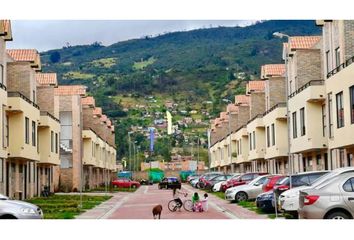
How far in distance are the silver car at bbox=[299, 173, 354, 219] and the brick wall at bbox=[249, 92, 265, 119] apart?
51.3m

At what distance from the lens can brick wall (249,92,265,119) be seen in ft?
228

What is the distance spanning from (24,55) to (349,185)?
3644 cm

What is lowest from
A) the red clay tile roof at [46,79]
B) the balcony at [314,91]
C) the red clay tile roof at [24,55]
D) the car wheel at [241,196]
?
the car wheel at [241,196]

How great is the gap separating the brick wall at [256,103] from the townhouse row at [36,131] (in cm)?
1667

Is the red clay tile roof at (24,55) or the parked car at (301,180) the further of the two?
the red clay tile roof at (24,55)

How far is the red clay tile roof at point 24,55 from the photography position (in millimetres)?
50312

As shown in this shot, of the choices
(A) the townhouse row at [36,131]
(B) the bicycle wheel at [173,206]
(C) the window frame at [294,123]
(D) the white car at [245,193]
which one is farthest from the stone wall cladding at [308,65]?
(B) the bicycle wheel at [173,206]

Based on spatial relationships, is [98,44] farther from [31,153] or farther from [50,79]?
[31,153]

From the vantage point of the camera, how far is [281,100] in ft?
194

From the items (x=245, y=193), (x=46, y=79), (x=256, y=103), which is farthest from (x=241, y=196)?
(x=256, y=103)

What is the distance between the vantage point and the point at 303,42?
49625mm

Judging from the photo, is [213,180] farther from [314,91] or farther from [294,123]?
[314,91]

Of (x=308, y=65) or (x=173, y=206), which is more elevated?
(x=308, y=65)

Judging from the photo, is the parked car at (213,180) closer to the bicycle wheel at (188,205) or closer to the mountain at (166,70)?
the bicycle wheel at (188,205)
